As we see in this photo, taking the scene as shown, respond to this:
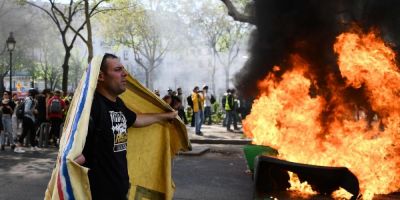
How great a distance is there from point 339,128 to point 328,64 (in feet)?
6.15

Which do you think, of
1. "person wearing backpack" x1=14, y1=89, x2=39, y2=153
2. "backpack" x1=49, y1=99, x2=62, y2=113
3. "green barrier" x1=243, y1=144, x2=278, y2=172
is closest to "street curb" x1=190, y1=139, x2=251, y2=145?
"backpack" x1=49, y1=99, x2=62, y2=113

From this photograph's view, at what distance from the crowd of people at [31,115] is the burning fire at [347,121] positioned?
635 centimetres

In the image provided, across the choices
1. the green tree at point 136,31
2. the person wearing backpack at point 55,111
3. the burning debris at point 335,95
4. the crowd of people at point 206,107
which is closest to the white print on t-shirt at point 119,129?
the burning debris at point 335,95

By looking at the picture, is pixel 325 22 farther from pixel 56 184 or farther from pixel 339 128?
pixel 56 184

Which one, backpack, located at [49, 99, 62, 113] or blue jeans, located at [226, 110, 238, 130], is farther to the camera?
blue jeans, located at [226, 110, 238, 130]

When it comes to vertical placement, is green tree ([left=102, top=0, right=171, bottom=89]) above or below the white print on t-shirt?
above

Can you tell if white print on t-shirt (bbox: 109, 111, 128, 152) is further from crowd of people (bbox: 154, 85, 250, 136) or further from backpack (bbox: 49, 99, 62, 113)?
crowd of people (bbox: 154, 85, 250, 136)

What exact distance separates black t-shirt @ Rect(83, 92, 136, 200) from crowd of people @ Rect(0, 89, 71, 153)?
9.13 metres

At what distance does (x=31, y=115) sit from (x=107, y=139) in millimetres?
9321

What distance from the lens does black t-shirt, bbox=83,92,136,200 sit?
10.0 feet

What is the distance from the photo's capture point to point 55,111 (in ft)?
39.3

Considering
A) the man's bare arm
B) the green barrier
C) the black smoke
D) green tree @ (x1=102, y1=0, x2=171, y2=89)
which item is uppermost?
green tree @ (x1=102, y1=0, x2=171, y2=89)

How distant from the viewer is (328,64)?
880 centimetres

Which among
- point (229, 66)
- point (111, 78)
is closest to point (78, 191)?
point (111, 78)
